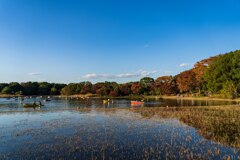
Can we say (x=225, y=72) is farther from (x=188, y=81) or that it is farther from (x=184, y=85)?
(x=184, y=85)

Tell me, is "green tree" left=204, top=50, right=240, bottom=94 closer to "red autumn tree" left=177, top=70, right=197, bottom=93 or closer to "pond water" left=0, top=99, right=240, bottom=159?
"red autumn tree" left=177, top=70, right=197, bottom=93

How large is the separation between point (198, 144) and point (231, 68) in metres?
54.2

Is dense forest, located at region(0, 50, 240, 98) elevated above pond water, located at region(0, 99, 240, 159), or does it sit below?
above

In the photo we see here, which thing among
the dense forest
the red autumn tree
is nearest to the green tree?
the dense forest

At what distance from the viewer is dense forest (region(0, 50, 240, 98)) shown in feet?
205

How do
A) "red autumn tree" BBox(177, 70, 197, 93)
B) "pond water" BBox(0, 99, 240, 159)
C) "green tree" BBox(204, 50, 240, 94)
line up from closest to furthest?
"pond water" BBox(0, 99, 240, 159), "green tree" BBox(204, 50, 240, 94), "red autumn tree" BBox(177, 70, 197, 93)

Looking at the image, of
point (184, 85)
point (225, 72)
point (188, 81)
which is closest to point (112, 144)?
point (225, 72)

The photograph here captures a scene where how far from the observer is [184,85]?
86875mm

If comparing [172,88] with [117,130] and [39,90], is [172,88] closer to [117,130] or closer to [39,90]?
[117,130]

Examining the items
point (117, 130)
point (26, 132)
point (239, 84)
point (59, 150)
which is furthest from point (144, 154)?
point (239, 84)

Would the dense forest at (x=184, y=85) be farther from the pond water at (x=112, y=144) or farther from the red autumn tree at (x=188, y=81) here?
the pond water at (x=112, y=144)

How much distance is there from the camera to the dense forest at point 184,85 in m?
62.3

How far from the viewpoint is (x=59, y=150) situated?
15.3m

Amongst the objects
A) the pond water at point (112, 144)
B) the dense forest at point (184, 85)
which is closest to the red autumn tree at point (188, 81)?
the dense forest at point (184, 85)
